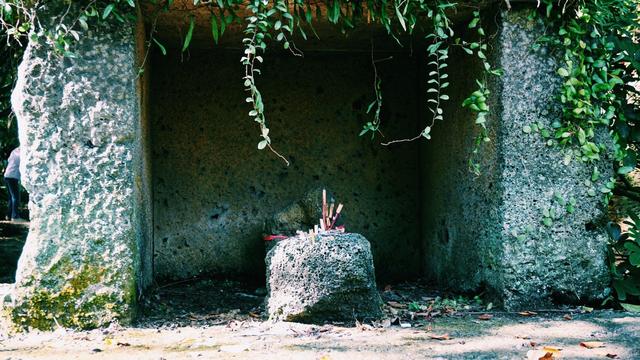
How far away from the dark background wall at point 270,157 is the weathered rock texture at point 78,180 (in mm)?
1397

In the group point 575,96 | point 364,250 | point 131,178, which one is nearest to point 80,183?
point 131,178

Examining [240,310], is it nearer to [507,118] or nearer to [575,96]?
[507,118]

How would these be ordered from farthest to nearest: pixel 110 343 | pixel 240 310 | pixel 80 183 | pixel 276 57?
1. pixel 276 57
2. pixel 240 310
3. pixel 80 183
4. pixel 110 343

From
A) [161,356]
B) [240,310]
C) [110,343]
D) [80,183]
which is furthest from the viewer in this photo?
[240,310]

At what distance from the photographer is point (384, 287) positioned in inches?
181

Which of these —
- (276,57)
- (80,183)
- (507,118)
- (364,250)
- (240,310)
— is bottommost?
(240,310)

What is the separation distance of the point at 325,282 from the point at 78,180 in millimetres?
1311

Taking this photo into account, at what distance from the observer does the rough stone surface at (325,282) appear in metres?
3.31

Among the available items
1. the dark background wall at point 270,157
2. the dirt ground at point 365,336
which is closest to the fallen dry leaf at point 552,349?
the dirt ground at point 365,336

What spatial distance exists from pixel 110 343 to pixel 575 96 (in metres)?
2.68

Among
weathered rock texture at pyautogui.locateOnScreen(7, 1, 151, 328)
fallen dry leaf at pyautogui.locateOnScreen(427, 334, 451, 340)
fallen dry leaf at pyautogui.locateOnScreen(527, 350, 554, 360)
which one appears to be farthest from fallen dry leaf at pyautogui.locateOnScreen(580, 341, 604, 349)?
weathered rock texture at pyautogui.locateOnScreen(7, 1, 151, 328)

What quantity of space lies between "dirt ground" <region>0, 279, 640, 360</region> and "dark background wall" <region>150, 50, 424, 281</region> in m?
0.90

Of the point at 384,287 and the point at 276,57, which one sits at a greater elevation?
the point at 276,57

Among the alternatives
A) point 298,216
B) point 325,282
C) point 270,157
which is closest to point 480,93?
point 325,282
